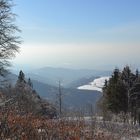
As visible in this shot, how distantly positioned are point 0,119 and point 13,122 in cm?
24

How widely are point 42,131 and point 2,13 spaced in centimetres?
2565

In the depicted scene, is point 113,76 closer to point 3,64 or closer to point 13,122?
point 3,64

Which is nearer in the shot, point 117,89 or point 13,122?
point 13,122

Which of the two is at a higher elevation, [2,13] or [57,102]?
[2,13]

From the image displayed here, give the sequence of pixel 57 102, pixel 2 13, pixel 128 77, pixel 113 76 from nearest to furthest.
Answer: pixel 2 13
pixel 128 77
pixel 113 76
pixel 57 102

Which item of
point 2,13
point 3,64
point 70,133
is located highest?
point 2,13

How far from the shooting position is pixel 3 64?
3278cm

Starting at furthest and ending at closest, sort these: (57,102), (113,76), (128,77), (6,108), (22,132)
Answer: (57,102) → (113,76) → (128,77) → (6,108) → (22,132)

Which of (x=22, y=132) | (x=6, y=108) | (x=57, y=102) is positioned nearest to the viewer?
(x=22, y=132)

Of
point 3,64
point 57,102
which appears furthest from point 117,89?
point 3,64

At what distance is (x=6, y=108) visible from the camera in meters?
8.93

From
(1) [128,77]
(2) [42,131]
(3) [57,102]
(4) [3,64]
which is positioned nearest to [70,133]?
(2) [42,131]

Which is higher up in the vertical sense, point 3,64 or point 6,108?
point 3,64

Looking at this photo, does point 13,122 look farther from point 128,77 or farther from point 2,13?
point 128,77
